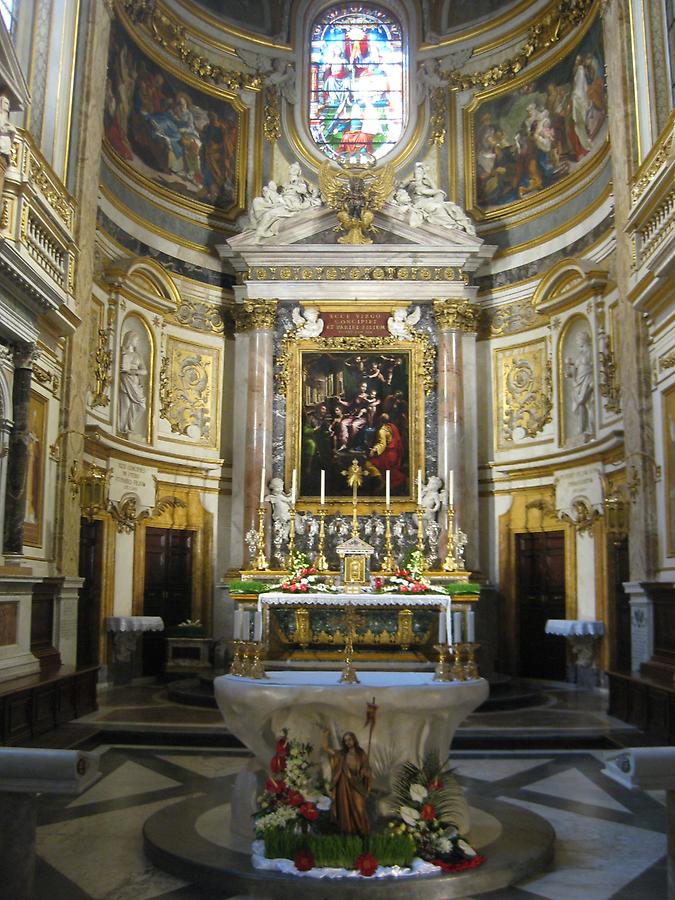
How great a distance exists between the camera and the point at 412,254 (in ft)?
53.3

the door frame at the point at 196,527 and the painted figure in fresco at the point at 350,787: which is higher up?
the door frame at the point at 196,527

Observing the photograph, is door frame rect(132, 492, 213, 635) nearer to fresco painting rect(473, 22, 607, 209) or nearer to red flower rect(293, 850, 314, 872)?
fresco painting rect(473, 22, 607, 209)

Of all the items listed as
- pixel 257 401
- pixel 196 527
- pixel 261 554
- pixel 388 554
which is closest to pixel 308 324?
pixel 257 401

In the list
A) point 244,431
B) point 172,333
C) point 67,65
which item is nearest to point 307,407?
point 244,431

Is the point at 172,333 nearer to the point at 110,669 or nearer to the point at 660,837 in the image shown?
the point at 110,669

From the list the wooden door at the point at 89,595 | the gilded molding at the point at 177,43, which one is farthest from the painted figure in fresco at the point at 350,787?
the gilded molding at the point at 177,43

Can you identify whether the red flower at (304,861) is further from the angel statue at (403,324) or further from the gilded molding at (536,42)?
the gilded molding at (536,42)

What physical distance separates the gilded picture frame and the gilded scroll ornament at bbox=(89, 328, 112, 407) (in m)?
3.20

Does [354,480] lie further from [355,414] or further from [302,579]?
[302,579]

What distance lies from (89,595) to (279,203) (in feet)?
25.5

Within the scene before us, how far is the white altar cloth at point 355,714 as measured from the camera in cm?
555

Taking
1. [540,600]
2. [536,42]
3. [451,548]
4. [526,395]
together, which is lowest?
[540,600]

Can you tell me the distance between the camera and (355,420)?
15.9m

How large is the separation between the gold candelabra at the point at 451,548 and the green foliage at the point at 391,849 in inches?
389
